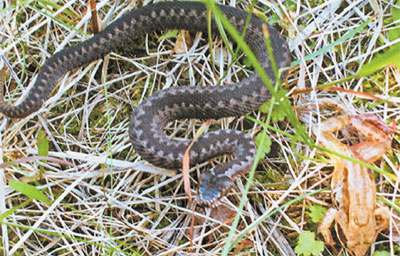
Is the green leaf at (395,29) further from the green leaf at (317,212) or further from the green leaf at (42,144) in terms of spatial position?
the green leaf at (42,144)

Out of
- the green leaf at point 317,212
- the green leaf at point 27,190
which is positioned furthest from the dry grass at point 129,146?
the green leaf at point 27,190

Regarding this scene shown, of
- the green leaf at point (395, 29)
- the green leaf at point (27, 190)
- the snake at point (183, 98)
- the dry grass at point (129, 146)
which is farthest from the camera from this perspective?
the green leaf at point (395, 29)

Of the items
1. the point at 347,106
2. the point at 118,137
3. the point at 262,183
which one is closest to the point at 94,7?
the point at 118,137

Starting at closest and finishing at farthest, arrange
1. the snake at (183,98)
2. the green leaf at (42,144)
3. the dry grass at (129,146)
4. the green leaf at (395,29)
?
the green leaf at (42,144)
the dry grass at (129,146)
the snake at (183,98)
the green leaf at (395,29)

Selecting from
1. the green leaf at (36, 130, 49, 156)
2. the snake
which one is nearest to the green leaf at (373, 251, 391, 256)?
the snake

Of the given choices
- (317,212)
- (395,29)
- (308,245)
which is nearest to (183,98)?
(317,212)

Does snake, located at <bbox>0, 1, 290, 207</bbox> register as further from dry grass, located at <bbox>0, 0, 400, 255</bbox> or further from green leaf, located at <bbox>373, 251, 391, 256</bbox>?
green leaf, located at <bbox>373, 251, 391, 256</bbox>

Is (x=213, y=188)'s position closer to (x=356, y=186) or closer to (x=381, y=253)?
(x=356, y=186)
